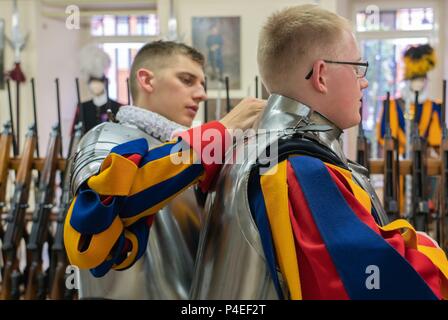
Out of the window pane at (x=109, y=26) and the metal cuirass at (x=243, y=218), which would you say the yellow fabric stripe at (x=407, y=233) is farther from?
the window pane at (x=109, y=26)

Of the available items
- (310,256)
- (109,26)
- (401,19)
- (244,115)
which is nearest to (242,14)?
(109,26)

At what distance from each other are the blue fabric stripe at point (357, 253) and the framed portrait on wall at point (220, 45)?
15.0ft

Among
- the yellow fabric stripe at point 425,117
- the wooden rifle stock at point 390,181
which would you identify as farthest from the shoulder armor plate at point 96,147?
the yellow fabric stripe at point 425,117

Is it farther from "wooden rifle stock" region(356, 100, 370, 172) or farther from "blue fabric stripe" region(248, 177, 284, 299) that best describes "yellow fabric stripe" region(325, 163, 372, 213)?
"wooden rifle stock" region(356, 100, 370, 172)

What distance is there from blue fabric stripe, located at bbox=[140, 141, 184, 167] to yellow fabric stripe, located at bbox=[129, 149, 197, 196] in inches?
0.5

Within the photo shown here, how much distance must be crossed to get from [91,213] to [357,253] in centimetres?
48

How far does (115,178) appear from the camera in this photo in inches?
44.8

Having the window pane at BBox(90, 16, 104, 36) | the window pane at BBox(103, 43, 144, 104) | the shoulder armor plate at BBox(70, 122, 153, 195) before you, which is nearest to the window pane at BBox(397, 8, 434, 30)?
the window pane at BBox(103, 43, 144, 104)

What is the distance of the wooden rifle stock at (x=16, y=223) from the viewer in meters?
2.99

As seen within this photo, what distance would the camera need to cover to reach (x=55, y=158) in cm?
298

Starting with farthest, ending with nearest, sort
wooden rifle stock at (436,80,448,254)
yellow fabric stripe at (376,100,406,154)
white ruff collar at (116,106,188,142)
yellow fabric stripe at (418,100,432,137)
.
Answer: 1. yellow fabric stripe at (376,100,406,154)
2. yellow fabric stripe at (418,100,432,137)
3. wooden rifle stock at (436,80,448,254)
4. white ruff collar at (116,106,188,142)

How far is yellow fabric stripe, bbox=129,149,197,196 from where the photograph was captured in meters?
1.18
